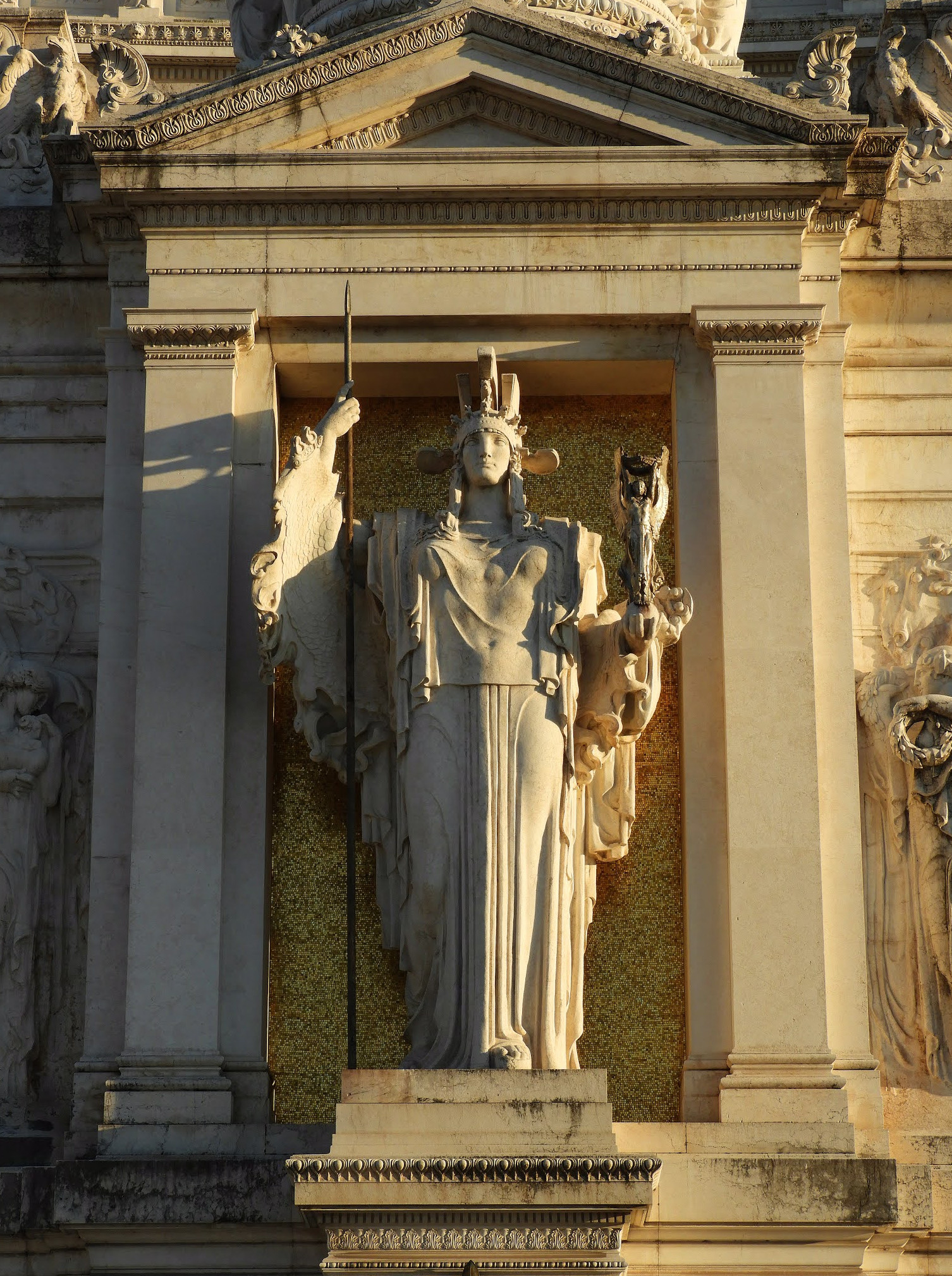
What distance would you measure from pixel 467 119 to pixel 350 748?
4.56 m

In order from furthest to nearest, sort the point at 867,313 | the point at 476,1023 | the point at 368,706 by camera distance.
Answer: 1. the point at 867,313
2. the point at 368,706
3. the point at 476,1023

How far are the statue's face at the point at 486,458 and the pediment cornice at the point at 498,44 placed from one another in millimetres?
2695

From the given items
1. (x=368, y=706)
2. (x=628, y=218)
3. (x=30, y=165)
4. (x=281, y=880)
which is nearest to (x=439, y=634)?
(x=368, y=706)

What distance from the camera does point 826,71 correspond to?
59.9 feet

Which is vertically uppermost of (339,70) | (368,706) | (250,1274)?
(339,70)

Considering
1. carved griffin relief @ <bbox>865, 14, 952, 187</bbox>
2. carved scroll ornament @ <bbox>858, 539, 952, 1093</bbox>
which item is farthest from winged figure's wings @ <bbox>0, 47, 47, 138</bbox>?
carved scroll ornament @ <bbox>858, 539, 952, 1093</bbox>

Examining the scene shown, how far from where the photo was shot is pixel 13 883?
56.1 feet

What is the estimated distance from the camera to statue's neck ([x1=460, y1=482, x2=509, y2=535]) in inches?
653

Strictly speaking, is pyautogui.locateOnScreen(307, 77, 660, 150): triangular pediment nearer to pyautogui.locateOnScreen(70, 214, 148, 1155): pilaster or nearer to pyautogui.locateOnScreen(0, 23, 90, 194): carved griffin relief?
pyautogui.locateOnScreen(70, 214, 148, 1155): pilaster

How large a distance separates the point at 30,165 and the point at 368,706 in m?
5.37

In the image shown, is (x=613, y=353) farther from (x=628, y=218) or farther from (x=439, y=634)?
(x=439, y=634)

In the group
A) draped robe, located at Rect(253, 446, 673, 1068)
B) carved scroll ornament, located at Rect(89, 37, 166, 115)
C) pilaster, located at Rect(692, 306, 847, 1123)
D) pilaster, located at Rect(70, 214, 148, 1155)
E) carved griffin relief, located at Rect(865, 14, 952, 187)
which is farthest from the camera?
carved griffin relief, located at Rect(865, 14, 952, 187)

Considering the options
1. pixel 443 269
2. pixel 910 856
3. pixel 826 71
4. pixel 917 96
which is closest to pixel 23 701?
pixel 443 269

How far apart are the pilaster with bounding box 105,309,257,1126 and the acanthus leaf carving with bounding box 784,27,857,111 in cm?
412
